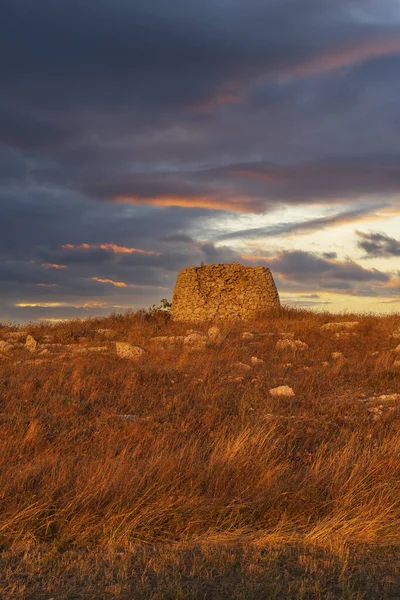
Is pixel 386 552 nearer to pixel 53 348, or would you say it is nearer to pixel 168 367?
pixel 168 367

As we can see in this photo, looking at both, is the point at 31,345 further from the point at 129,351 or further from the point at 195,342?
the point at 195,342

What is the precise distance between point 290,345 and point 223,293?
8.56 metres

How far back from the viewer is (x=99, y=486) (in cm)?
525

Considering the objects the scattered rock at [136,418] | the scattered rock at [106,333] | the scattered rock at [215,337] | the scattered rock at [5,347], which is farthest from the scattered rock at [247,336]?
the scattered rock at [136,418]

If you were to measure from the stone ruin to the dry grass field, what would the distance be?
11980mm

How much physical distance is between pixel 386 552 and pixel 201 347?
10.4 metres

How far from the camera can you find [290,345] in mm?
15156

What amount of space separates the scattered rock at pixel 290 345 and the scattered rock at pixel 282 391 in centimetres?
486

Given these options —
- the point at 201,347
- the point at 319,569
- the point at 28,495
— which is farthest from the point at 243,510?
the point at 201,347

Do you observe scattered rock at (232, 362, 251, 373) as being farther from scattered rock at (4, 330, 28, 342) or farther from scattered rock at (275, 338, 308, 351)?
scattered rock at (4, 330, 28, 342)

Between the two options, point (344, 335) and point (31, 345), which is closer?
point (31, 345)

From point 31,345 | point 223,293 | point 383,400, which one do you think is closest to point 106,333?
point 31,345

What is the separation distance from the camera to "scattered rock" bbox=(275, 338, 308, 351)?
15039 millimetres

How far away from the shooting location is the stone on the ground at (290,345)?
1505cm
